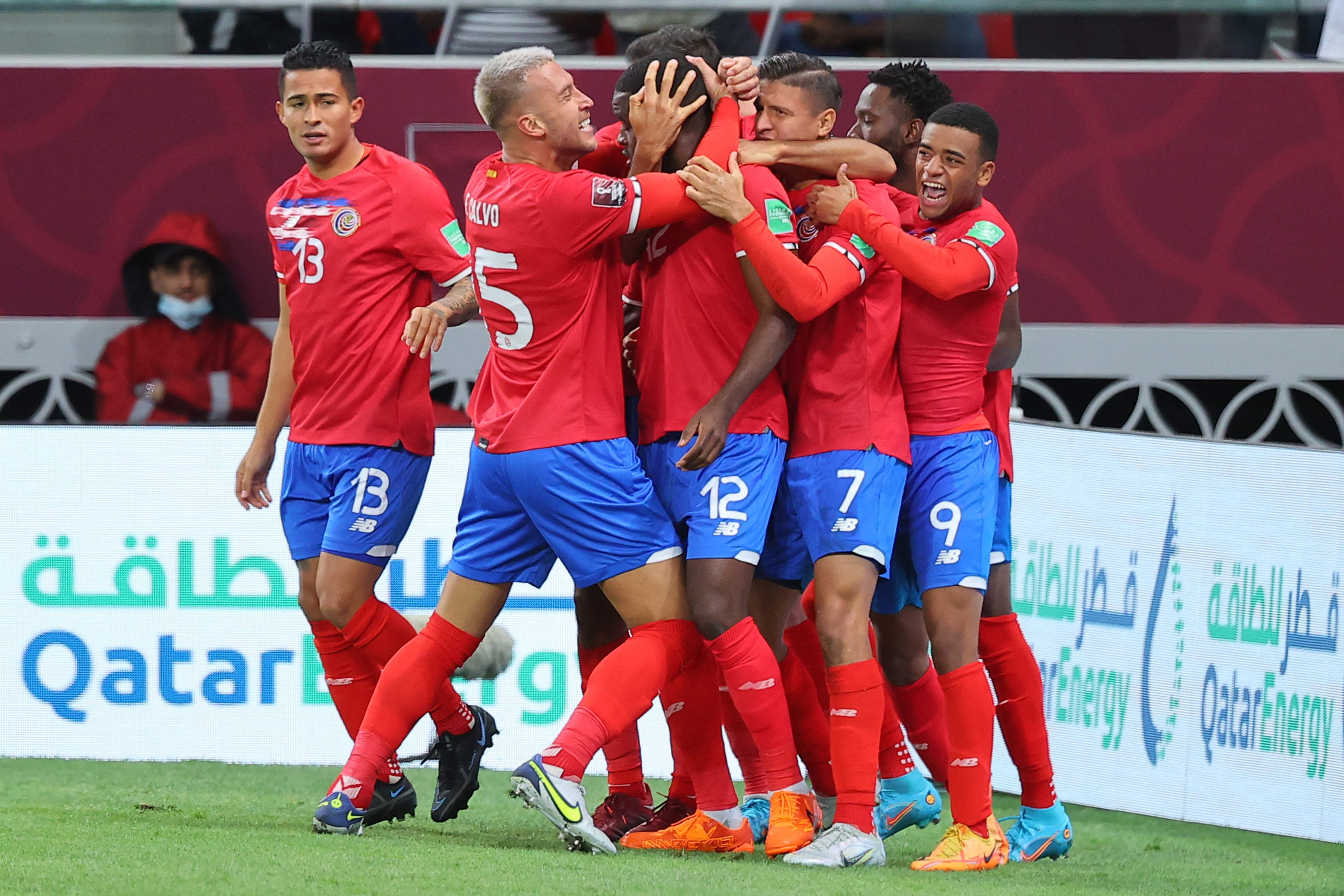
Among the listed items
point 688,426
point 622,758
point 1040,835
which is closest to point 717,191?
point 688,426

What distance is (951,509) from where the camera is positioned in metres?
4.14

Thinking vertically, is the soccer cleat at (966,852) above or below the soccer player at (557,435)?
below

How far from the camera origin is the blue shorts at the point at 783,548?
4.26 meters

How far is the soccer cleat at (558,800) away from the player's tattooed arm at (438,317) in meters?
1.12

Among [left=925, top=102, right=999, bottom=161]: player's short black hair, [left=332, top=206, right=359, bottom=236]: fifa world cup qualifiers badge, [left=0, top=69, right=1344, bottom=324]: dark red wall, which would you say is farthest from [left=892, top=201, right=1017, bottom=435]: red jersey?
[left=0, top=69, right=1344, bottom=324]: dark red wall

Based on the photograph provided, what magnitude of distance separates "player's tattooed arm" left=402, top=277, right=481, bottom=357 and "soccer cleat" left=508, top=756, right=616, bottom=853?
1.12 metres

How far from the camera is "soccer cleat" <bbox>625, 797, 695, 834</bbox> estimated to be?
4.36 meters

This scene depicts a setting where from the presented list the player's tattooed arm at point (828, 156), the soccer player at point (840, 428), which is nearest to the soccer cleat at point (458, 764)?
the soccer player at point (840, 428)

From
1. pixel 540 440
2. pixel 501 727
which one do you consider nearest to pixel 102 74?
pixel 501 727

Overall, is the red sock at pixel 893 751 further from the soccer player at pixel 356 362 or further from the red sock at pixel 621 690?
the soccer player at pixel 356 362

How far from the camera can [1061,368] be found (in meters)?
8.98

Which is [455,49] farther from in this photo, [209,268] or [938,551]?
[938,551]

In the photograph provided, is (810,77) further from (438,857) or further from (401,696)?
(438,857)

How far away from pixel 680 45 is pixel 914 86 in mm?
710
